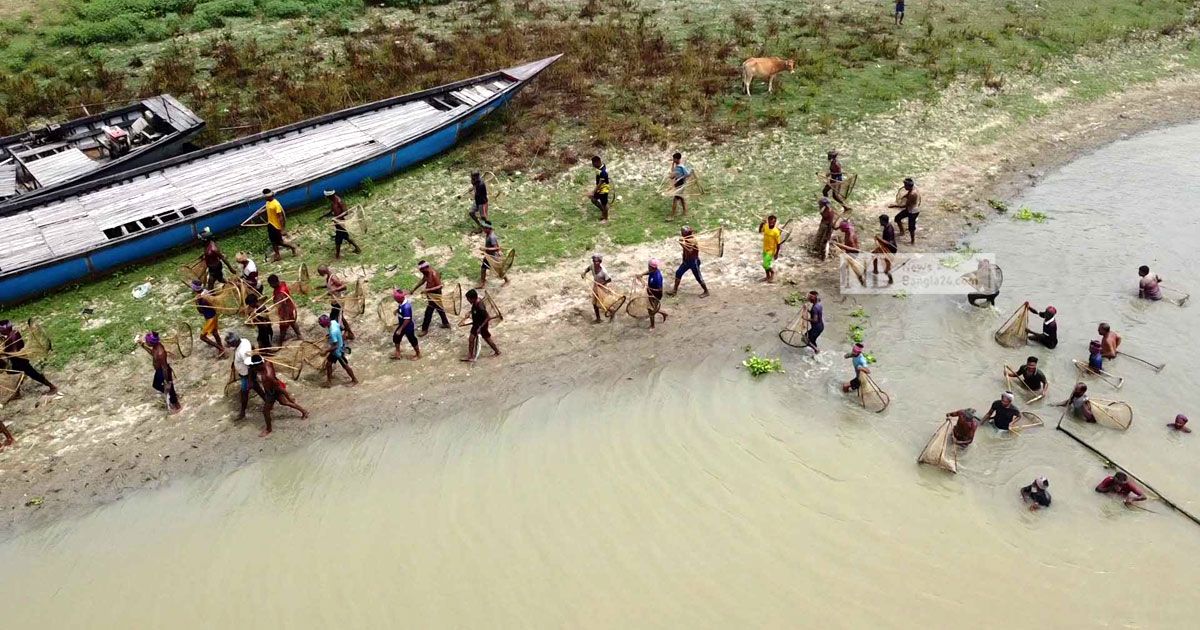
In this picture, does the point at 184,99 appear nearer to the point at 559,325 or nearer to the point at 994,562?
the point at 559,325

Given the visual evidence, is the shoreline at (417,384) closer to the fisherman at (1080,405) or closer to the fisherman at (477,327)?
the fisherman at (477,327)

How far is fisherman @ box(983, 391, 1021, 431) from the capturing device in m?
11.2

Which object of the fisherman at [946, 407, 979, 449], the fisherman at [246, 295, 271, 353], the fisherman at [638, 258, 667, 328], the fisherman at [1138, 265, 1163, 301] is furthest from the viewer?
the fisherman at [1138, 265, 1163, 301]

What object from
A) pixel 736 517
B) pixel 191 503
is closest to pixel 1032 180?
pixel 736 517

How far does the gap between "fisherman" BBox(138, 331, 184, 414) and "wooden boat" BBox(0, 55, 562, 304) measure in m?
3.62

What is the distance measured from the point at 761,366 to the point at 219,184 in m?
12.5

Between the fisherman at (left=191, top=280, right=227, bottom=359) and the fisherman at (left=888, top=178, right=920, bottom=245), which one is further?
the fisherman at (left=888, top=178, right=920, bottom=245)

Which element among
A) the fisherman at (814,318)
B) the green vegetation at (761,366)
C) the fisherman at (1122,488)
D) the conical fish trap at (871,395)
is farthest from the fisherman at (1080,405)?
the green vegetation at (761,366)

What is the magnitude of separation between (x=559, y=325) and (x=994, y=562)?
7.70m

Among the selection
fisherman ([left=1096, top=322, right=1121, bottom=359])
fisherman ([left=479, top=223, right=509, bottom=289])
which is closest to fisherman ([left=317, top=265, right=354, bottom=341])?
fisherman ([left=479, top=223, right=509, bottom=289])

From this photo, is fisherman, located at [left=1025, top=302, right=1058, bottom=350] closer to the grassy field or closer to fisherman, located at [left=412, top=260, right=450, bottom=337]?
the grassy field

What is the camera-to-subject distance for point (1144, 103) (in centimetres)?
2239

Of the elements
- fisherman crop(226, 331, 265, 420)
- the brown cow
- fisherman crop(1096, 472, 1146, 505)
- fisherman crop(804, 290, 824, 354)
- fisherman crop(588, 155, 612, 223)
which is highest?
the brown cow

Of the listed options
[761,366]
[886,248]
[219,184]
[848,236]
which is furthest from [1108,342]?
[219,184]
